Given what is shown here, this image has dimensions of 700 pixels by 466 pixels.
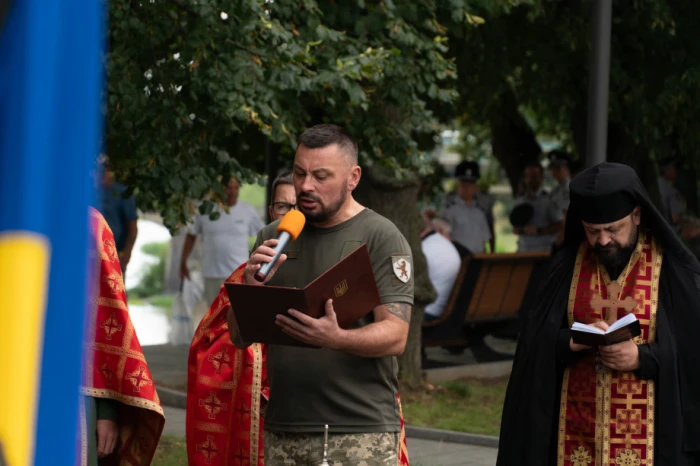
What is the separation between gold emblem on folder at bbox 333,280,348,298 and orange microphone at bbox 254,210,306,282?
20 cm

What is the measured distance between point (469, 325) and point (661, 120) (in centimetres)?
300

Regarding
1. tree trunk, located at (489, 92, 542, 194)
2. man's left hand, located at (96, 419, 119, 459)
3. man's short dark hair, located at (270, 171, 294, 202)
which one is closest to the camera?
man's left hand, located at (96, 419, 119, 459)

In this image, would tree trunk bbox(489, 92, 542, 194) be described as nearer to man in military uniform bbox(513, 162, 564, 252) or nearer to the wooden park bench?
man in military uniform bbox(513, 162, 564, 252)

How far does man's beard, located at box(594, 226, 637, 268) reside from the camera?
16.5 feet

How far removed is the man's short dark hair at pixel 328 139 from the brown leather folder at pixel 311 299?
1.60ft

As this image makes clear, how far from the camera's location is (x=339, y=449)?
418cm

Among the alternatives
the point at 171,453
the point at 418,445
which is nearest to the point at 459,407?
the point at 418,445

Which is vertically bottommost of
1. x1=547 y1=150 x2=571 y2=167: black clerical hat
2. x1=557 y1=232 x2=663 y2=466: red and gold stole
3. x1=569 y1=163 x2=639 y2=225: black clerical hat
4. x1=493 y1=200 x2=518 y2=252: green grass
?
x1=557 y1=232 x2=663 y2=466: red and gold stole

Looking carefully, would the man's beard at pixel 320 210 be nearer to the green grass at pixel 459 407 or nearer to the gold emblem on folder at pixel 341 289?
the gold emblem on folder at pixel 341 289

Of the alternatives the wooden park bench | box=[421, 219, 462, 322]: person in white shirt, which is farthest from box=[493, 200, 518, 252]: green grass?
box=[421, 219, 462, 322]: person in white shirt

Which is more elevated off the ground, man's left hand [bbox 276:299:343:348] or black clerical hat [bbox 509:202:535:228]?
black clerical hat [bbox 509:202:535:228]

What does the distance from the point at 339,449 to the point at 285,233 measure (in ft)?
→ 2.69

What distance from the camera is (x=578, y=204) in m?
5.07

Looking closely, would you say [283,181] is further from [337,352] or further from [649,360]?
[649,360]
